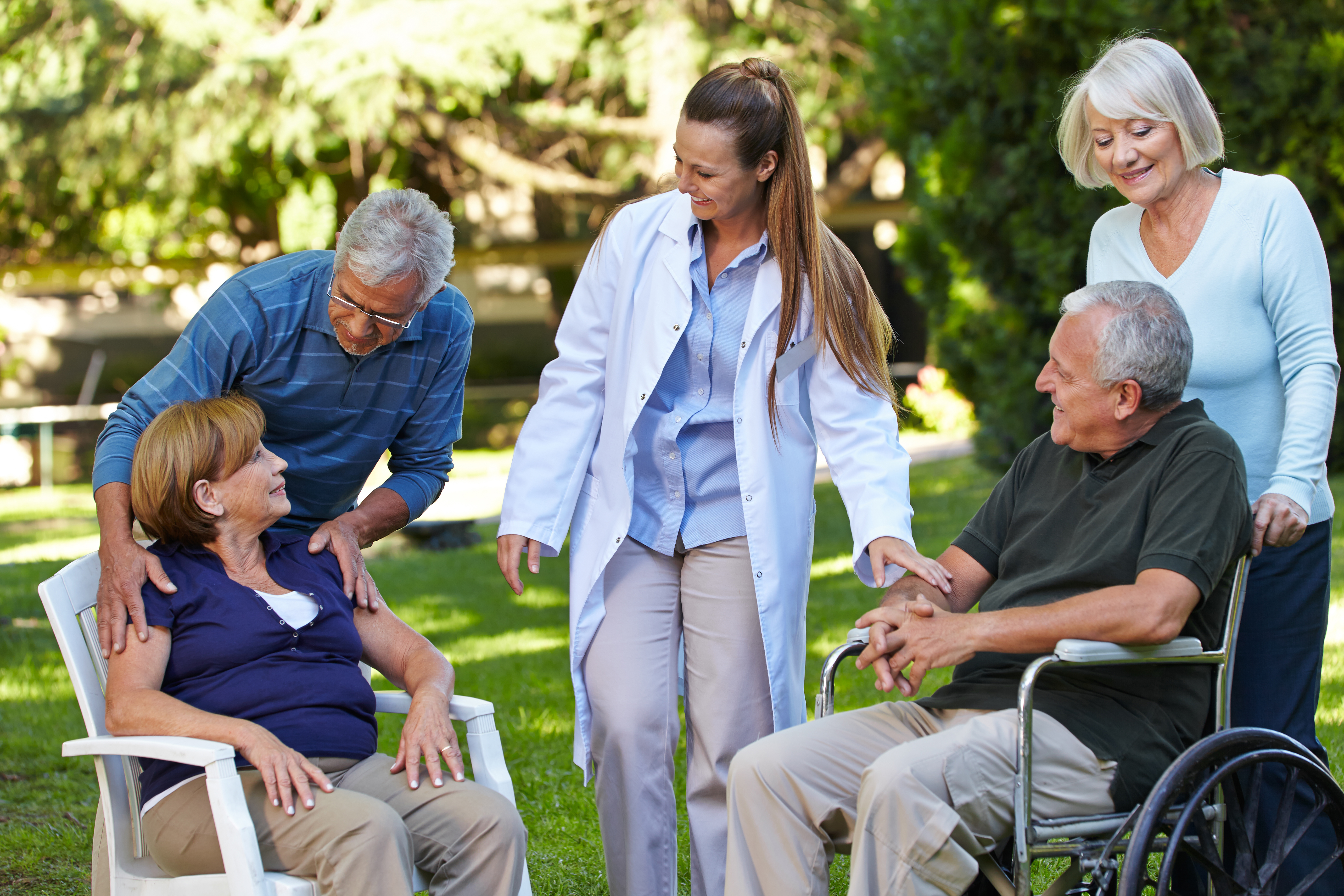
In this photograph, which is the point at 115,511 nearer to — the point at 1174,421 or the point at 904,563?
the point at 904,563

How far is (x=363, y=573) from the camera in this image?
2.75 m

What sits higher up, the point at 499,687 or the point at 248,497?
the point at 248,497

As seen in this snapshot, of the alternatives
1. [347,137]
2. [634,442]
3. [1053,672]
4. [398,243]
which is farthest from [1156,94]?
[347,137]

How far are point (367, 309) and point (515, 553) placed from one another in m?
0.62

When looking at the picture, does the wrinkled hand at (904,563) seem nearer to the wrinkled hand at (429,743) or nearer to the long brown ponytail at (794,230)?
the long brown ponytail at (794,230)

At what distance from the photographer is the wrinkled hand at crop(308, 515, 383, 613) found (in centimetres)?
270

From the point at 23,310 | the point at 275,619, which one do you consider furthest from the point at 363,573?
the point at 23,310

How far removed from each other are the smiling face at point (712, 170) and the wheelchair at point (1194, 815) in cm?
110

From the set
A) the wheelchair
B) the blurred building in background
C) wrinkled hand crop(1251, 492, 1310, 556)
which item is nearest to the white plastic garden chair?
the wheelchair

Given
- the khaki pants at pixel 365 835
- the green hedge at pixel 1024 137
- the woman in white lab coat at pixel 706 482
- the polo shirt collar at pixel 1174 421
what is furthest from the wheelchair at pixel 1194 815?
the green hedge at pixel 1024 137

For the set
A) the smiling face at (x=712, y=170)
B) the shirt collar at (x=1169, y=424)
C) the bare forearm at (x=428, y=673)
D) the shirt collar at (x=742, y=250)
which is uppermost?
the smiling face at (x=712, y=170)

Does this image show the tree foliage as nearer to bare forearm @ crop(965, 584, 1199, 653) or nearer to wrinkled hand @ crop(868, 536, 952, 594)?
wrinkled hand @ crop(868, 536, 952, 594)

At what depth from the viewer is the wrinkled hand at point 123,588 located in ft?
7.68

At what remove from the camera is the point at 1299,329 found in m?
2.42
